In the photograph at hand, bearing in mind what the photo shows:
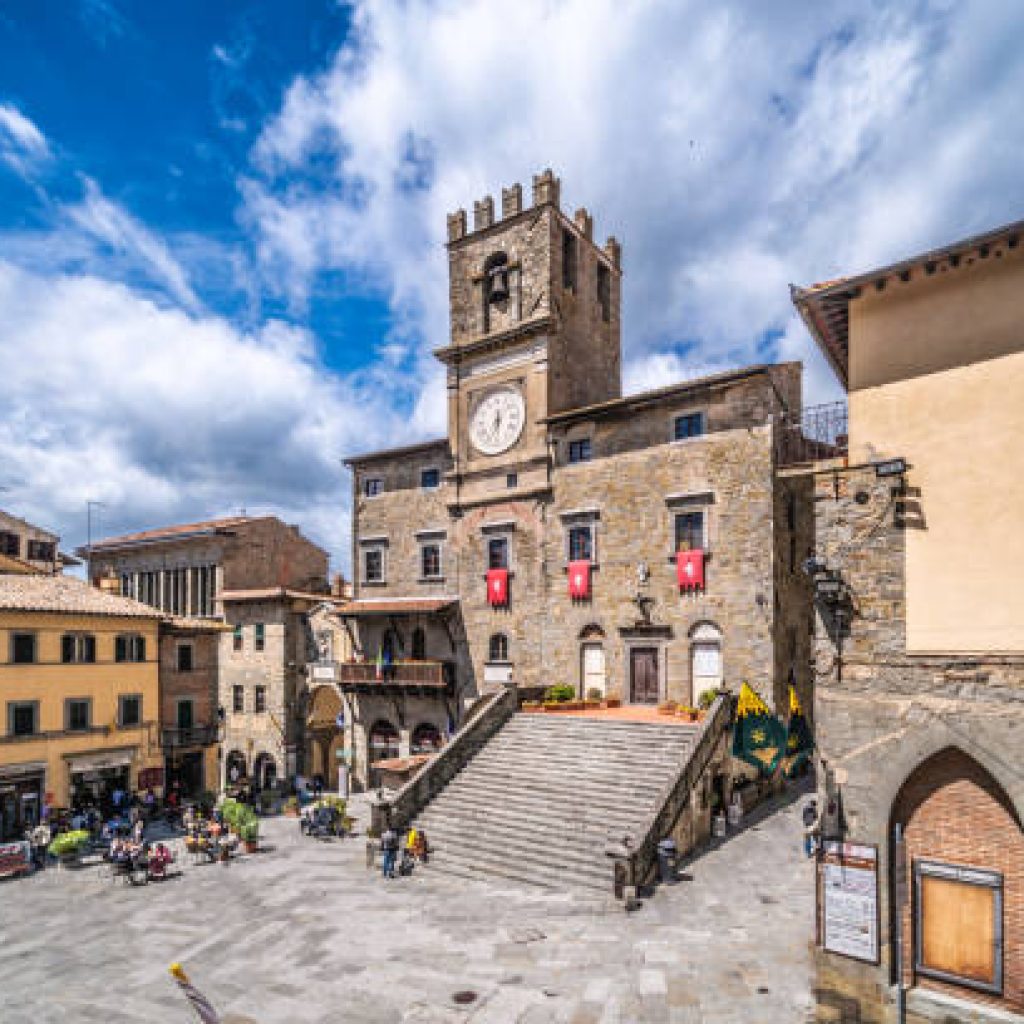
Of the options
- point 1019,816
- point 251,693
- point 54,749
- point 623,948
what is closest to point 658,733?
point 623,948

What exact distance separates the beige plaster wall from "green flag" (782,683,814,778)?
9.64m

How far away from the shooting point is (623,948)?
46.6 ft

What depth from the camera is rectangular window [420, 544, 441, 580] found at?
33.7 meters

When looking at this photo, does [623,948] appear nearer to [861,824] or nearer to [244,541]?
[861,824]

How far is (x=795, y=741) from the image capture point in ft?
74.4

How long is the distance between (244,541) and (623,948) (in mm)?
33487

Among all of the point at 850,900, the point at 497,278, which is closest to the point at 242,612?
the point at 497,278

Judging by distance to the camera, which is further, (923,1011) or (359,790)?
(359,790)

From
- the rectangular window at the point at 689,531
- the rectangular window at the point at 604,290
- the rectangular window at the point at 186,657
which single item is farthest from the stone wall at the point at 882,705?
the rectangular window at the point at 186,657

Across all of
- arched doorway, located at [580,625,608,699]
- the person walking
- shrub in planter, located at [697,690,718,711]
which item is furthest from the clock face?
the person walking

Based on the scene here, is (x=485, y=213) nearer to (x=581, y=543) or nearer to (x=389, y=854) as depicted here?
(x=581, y=543)

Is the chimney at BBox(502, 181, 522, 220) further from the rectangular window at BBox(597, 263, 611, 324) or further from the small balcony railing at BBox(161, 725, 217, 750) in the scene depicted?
the small balcony railing at BBox(161, 725, 217, 750)

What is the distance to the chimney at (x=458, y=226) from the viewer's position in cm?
3450

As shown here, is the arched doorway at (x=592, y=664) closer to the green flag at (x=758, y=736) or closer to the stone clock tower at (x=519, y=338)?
the stone clock tower at (x=519, y=338)
